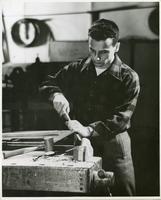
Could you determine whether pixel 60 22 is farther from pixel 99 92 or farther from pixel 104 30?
pixel 99 92

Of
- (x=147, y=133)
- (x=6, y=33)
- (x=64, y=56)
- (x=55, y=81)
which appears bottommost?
(x=147, y=133)

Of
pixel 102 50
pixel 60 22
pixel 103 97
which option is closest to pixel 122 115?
pixel 103 97

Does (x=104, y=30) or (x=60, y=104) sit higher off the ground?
(x=104, y=30)

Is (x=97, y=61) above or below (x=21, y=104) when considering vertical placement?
above

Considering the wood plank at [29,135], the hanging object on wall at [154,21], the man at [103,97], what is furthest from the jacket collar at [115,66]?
the wood plank at [29,135]

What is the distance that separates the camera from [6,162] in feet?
5.97

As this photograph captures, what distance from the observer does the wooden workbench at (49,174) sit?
1.76m

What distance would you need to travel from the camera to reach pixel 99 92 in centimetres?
→ 185

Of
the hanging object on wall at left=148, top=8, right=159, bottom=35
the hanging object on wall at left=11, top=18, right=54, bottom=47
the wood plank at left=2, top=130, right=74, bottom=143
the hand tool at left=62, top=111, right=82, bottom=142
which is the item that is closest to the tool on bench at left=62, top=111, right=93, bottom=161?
the hand tool at left=62, top=111, right=82, bottom=142

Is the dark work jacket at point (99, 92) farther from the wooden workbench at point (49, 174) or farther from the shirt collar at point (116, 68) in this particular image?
the wooden workbench at point (49, 174)

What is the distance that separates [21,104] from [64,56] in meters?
0.35

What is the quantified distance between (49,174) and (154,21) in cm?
99

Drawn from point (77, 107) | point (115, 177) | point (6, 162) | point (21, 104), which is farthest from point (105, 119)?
point (6, 162)

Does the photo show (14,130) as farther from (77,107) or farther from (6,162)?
(77,107)
